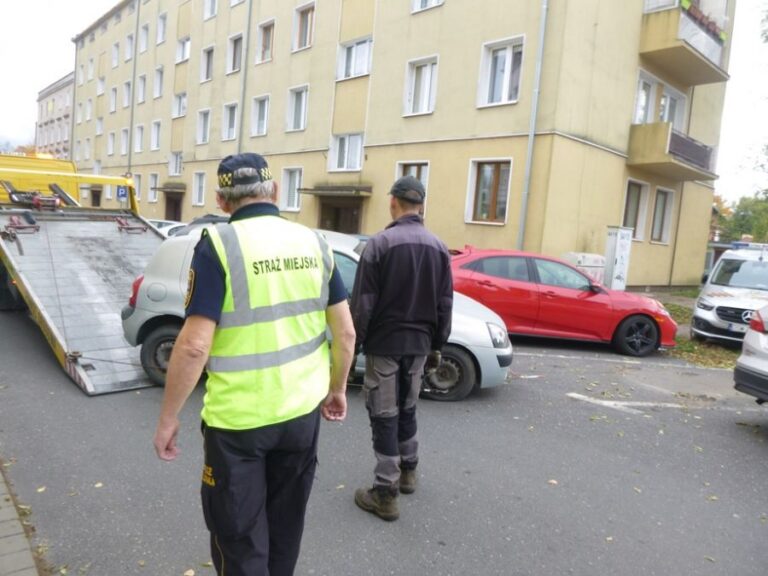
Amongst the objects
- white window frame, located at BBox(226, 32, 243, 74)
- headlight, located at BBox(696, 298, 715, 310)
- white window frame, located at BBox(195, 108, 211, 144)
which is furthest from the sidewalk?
white window frame, located at BBox(195, 108, 211, 144)

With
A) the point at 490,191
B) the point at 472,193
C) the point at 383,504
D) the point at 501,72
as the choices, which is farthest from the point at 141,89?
the point at 383,504

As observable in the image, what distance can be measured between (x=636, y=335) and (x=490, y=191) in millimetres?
7173

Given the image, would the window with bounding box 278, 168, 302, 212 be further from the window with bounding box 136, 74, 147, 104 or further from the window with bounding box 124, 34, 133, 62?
the window with bounding box 124, 34, 133, 62

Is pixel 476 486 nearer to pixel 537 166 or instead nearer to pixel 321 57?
pixel 537 166

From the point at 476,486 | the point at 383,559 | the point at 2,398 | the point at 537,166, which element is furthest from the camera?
the point at 537,166

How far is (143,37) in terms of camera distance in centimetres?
3375

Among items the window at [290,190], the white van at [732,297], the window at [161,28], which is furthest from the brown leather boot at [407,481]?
the window at [161,28]

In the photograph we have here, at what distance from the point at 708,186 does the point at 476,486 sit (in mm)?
20275

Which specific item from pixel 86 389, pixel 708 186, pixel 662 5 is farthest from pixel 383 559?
pixel 708 186

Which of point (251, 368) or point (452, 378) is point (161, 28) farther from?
point (251, 368)

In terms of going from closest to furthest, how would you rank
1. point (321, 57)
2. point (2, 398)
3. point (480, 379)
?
point (2, 398)
point (480, 379)
point (321, 57)

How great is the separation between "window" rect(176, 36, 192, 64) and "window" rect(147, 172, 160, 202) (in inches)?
241

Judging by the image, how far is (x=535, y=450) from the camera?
458 centimetres

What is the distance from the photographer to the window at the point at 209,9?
88.5ft
